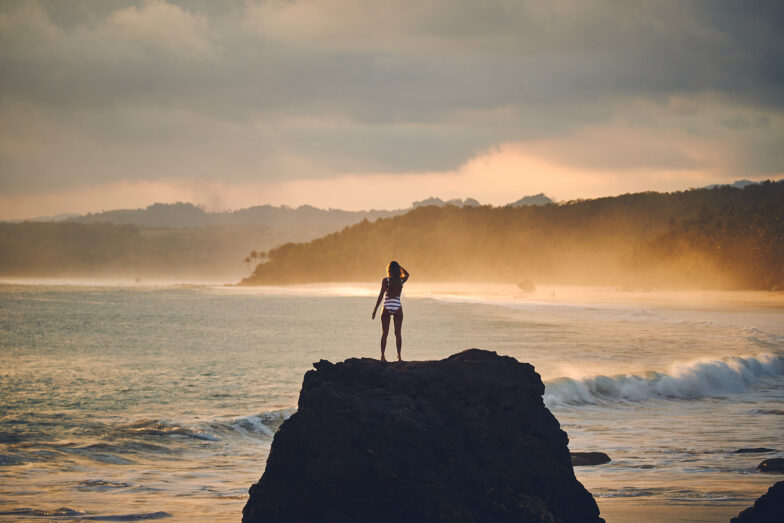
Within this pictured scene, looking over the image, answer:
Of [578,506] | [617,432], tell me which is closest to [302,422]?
[578,506]

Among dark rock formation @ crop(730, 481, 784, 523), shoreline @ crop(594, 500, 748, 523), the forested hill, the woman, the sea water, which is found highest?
the forested hill

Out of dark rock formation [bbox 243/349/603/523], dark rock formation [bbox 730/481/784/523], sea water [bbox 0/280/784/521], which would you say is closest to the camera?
dark rock formation [bbox 730/481/784/523]

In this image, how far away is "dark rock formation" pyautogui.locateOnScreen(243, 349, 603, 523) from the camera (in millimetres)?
7246

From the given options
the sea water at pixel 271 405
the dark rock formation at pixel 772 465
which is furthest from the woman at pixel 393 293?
the dark rock formation at pixel 772 465

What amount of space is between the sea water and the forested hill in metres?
49.2

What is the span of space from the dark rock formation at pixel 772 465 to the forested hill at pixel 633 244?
8584 cm

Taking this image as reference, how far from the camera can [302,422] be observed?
25.2ft

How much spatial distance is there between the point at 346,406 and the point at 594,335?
3596cm

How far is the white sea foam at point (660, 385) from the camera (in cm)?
2225

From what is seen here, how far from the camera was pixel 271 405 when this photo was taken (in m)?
22.0

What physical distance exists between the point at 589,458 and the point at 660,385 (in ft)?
37.2

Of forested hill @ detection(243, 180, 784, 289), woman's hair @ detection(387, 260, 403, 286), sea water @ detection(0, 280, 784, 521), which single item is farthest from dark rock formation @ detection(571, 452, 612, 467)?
forested hill @ detection(243, 180, 784, 289)

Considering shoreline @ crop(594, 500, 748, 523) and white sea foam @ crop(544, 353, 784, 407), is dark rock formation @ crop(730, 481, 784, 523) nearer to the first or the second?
shoreline @ crop(594, 500, 748, 523)

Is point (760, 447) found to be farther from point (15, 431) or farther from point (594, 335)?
point (594, 335)
